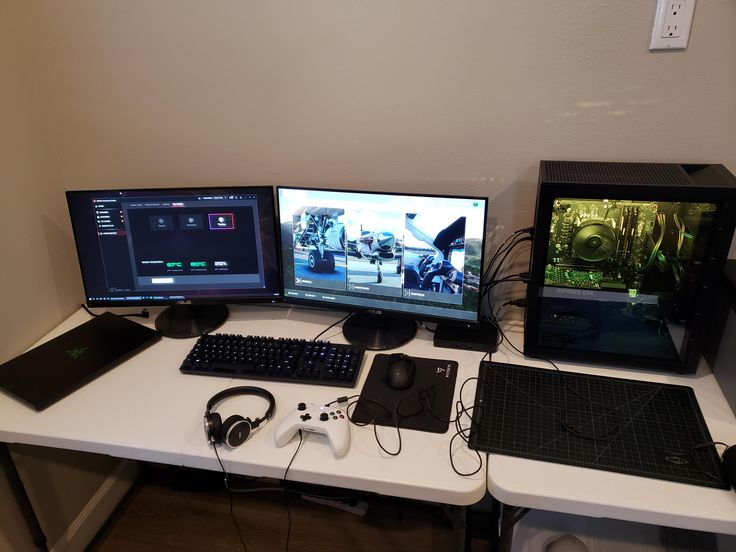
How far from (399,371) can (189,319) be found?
70 cm

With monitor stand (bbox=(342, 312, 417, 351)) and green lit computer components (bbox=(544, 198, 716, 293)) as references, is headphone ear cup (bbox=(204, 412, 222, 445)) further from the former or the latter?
green lit computer components (bbox=(544, 198, 716, 293))

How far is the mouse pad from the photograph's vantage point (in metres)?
1.24

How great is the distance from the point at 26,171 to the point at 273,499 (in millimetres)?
1367

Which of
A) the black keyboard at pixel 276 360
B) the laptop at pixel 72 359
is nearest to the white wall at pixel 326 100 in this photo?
the laptop at pixel 72 359

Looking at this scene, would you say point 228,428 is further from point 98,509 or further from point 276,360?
point 98,509

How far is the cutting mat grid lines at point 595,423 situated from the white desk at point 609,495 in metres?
0.02

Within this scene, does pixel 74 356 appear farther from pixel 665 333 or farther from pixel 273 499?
pixel 665 333

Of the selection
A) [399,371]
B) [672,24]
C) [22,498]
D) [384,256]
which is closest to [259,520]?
[22,498]

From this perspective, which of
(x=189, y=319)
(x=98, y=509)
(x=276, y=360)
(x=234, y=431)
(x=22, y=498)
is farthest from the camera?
(x=98, y=509)

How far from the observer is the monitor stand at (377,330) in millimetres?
1521

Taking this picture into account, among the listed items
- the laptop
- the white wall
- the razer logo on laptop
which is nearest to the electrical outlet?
the white wall

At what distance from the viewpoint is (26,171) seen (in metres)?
1.63

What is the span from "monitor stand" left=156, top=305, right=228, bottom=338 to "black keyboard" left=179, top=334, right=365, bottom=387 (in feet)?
0.42

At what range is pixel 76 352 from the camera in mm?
1510
